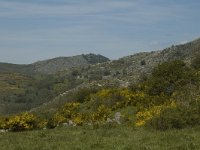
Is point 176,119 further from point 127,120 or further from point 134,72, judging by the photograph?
point 134,72

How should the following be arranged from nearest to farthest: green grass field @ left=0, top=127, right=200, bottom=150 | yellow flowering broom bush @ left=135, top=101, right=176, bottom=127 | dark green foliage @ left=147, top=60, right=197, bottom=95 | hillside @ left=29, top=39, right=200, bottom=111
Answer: green grass field @ left=0, top=127, right=200, bottom=150, yellow flowering broom bush @ left=135, top=101, right=176, bottom=127, dark green foliage @ left=147, top=60, right=197, bottom=95, hillside @ left=29, top=39, right=200, bottom=111

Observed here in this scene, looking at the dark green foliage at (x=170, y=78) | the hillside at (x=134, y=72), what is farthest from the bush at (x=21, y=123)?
the hillside at (x=134, y=72)

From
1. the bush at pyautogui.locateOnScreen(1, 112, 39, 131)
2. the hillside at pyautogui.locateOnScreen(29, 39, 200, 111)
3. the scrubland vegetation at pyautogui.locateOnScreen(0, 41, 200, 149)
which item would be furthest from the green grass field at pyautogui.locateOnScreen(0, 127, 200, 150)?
the hillside at pyautogui.locateOnScreen(29, 39, 200, 111)

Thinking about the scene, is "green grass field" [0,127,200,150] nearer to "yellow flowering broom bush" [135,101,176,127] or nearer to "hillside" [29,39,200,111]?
"yellow flowering broom bush" [135,101,176,127]

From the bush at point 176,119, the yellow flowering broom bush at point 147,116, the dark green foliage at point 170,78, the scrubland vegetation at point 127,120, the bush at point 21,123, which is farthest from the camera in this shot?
the dark green foliage at point 170,78

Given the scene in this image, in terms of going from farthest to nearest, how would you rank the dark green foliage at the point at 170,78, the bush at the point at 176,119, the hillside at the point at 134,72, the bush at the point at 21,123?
the hillside at the point at 134,72 < the dark green foliage at the point at 170,78 < the bush at the point at 21,123 < the bush at the point at 176,119

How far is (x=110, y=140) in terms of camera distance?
773 inches

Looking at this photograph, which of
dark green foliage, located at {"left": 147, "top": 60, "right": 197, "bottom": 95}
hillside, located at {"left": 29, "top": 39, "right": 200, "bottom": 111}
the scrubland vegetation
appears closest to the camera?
the scrubland vegetation

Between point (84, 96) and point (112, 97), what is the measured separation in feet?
22.2

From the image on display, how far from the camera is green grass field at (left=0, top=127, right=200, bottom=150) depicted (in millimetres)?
17609

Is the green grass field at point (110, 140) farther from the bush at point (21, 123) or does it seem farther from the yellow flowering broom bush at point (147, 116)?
the bush at point (21, 123)

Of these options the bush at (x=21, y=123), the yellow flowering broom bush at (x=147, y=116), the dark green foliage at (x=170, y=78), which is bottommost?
the bush at (x=21, y=123)

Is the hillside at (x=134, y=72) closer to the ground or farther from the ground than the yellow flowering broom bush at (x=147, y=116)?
farther from the ground

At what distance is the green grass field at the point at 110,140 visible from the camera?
57.8 feet
